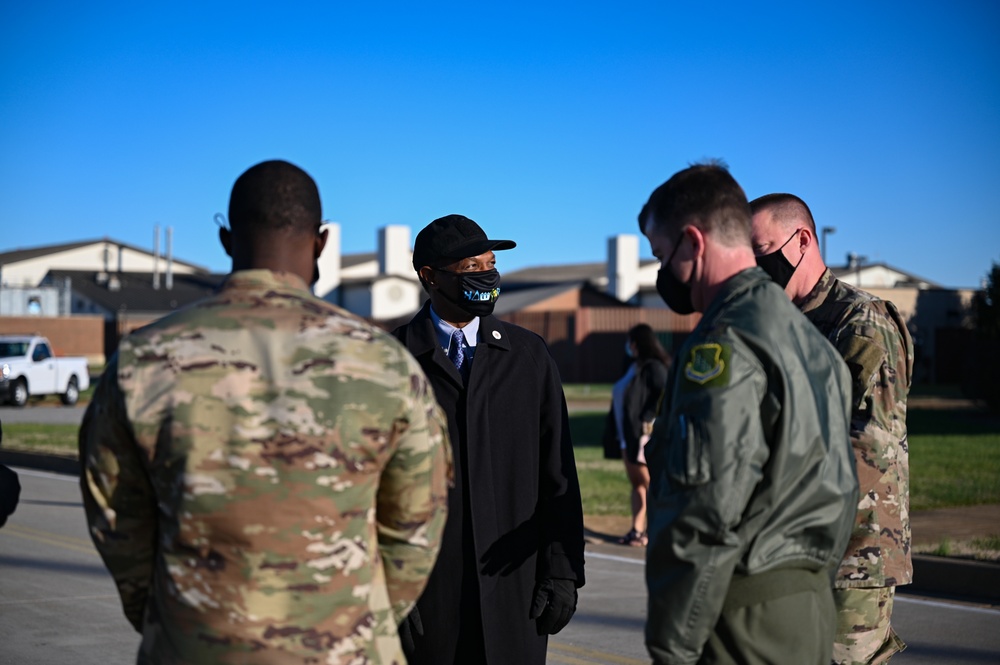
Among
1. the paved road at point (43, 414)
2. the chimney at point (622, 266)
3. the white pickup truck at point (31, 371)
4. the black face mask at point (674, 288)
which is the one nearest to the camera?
the black face mask at point (674, 288)

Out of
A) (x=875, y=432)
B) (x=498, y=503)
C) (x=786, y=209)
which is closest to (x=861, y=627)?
(x=875, y=432)

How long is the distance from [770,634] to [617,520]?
9.82 m

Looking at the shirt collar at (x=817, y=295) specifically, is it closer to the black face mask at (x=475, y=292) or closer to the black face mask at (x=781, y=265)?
the black face mask at (x=781, y=265)

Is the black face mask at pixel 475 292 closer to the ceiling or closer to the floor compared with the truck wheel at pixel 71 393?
closer to the ceiling

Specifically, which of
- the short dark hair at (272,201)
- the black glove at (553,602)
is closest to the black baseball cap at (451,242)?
the black glove at (553,602)

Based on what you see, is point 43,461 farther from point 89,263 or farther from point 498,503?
point 89,263

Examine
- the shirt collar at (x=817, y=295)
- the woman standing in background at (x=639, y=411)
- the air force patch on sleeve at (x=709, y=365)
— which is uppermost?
the shirt collar at (x=817, y=295)

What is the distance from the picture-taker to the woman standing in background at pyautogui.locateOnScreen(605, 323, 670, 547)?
11.3 metres

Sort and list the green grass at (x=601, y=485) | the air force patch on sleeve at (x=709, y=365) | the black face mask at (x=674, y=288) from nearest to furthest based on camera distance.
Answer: the air force patch on sleeve at (x=709, y=365), the black face mask at (x=674, y=288), the green grass at (x=601, y=485)

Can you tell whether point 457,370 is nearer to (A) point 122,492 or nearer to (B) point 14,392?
(A) point 122,492

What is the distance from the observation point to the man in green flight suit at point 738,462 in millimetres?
2799

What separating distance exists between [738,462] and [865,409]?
148 centimetres

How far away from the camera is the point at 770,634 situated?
116 inches

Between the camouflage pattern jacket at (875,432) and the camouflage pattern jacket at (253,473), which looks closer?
the camouflage pattern jacket at (253,473)
